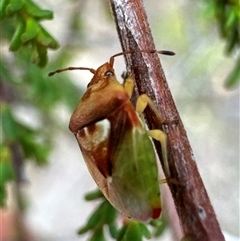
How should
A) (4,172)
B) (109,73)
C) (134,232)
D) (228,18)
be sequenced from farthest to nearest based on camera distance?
1. (4,172)
2. (228,18)
3. (134,232)
4. (109,73)

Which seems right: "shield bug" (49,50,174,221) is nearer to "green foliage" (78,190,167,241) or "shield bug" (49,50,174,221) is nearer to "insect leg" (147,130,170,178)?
"insect leg" (147,130,170,178)

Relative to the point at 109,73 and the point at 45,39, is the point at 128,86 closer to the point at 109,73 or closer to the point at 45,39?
the point at 109,73

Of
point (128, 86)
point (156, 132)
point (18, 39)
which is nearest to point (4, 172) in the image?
point (18, 39)

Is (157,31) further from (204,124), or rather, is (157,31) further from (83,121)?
(83,121)

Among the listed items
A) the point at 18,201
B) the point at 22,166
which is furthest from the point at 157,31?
the point at 22,166

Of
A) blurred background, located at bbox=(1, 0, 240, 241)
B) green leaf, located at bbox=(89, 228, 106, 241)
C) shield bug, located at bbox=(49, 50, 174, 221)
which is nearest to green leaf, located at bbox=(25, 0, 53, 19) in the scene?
shield bug, located at bbox=(49, 50, 174, 221)

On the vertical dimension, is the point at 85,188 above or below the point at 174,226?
below

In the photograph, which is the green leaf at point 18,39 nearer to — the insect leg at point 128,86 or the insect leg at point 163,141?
the insect leg at point 128,86
